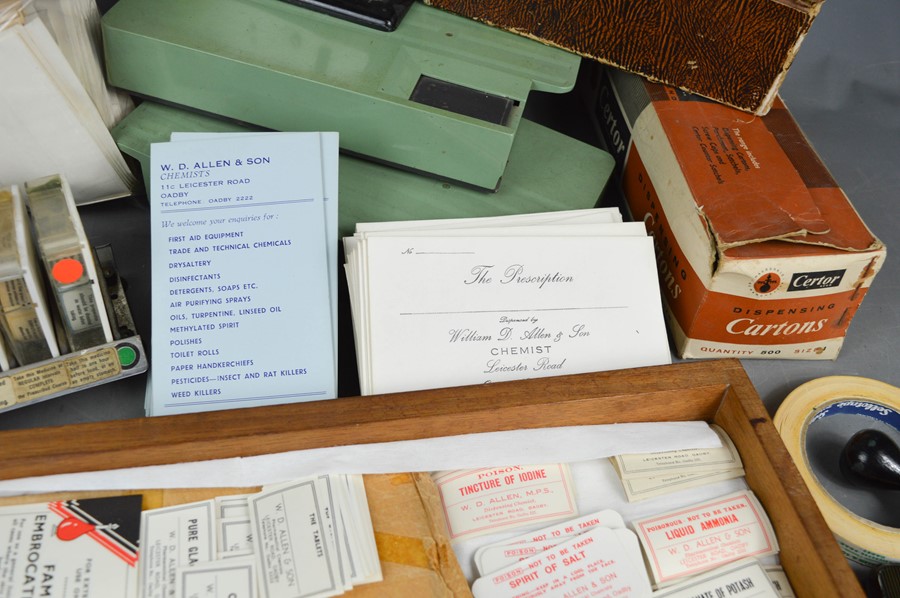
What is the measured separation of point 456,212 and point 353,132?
16 centimetres

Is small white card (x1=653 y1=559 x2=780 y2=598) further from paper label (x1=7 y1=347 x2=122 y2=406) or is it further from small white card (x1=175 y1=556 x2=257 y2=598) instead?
paper label (x1=7 y1=347 x2=122 y2=406)

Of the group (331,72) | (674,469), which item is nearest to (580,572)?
(674,469)

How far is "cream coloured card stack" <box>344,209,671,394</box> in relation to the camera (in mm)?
899

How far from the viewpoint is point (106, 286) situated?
95 centimetres

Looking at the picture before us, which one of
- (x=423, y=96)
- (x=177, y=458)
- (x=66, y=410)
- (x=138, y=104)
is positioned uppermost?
(x=423, y=96)

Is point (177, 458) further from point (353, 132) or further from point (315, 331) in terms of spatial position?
point (353, 132)

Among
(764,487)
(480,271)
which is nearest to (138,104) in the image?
(480,271)

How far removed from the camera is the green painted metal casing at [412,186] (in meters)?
Answer: 1.01

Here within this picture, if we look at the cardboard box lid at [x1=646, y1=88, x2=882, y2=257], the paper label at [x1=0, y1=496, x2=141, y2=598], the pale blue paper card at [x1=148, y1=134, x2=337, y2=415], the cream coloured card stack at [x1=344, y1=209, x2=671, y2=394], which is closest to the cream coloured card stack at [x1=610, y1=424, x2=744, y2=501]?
the cream coloured card stack at [x1=344, y1=209, x2=671, y2=394]

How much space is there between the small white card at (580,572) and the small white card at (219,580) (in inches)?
8.4

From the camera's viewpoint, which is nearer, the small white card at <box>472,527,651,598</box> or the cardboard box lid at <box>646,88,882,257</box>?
the small white card at <box>472,527,651,598</box>

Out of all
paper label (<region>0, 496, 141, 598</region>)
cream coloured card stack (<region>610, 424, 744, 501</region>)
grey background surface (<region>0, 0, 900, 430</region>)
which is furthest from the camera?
grey background surface (<region>0, 0, 900, 430</region>)

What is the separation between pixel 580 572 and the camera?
2.56ft

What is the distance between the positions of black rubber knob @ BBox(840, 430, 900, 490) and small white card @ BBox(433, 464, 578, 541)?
0.34 meters
